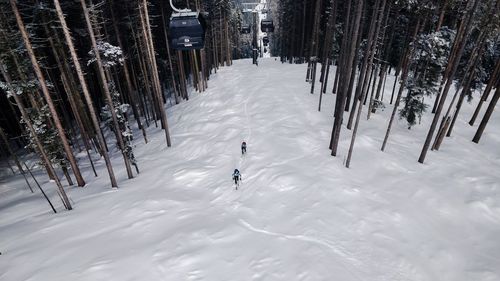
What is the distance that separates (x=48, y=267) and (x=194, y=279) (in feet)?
16.8

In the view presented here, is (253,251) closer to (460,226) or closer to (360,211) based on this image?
(360,211)

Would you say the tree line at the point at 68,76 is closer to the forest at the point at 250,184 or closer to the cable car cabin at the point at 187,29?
the forest at the point at 250,184

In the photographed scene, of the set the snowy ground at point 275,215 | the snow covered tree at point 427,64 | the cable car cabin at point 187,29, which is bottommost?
the snowy ground at point 275,215

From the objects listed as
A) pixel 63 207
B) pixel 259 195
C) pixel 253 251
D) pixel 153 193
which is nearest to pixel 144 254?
pixel 253 251

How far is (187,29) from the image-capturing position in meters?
18.4

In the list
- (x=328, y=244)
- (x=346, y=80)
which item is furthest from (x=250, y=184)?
(x=346, y=80)

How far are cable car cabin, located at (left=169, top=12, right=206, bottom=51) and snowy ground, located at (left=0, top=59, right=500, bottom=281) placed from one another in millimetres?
7501

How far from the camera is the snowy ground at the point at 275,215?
1024 centimetres

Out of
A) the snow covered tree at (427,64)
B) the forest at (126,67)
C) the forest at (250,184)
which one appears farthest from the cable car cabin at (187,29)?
the snow covered tree at (427,64)

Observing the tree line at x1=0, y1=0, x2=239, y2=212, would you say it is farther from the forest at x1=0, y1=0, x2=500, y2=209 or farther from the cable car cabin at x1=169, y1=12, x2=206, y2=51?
the cable car cabin at x1=169, y1=12, x2=206, y2=51

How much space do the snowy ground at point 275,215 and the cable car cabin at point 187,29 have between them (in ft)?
24.6

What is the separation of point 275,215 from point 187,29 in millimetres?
12885

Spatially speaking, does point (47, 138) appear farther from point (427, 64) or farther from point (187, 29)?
point (427, 64)

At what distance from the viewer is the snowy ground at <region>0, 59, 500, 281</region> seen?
1024 cm
